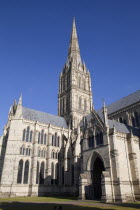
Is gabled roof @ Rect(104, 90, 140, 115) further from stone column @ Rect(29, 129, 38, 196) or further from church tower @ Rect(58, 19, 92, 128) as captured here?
stone column @ Rect(29, 129, 38, 196)

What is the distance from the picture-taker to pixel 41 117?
171ft

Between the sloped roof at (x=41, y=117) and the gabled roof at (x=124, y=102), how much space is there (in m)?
15.9

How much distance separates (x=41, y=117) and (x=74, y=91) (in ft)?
55.1

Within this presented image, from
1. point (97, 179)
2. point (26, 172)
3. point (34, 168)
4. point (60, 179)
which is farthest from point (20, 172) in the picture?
point (97, 179)

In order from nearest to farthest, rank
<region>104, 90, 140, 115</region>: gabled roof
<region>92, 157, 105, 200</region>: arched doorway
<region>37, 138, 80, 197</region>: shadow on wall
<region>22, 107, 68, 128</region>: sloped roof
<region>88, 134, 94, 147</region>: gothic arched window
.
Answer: <region>92, 157, 105, 200</region>: arched doorway → <region>88, 134, 94, 147</region>: gothic arched window → <region>37, 138, 80, 197</region>: shadow on wall → <region>104, 90, 140, 115</region>: gabled roof → <region>22, 107, 68, 128</region>: sloped roof

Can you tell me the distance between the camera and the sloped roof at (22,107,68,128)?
4891 cm

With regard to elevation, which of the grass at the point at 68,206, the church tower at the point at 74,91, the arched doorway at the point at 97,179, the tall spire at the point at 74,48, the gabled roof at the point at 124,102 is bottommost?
the grass at the point at 68,206

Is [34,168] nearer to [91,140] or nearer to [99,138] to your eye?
[91,140]

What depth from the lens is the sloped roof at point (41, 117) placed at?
160 feet

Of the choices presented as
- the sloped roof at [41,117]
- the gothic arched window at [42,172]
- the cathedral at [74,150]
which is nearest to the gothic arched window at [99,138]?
the cathedral at [74,150]

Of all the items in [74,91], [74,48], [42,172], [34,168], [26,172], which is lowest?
[42,172]

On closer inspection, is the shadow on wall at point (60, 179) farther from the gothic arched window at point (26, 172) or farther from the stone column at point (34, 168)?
the gothic arched window at point (26, 172)

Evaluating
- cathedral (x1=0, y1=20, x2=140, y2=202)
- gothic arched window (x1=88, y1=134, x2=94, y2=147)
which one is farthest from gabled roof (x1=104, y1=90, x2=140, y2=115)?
gothic arched window (x1=88, y1=134, x2=94, y2=147)

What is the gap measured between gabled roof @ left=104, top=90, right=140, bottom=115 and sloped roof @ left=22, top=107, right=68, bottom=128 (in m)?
15.9
